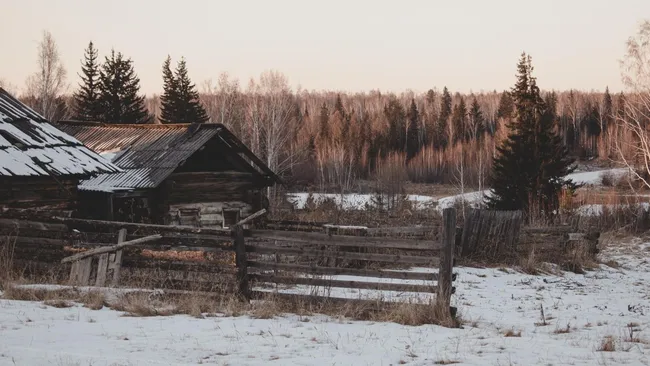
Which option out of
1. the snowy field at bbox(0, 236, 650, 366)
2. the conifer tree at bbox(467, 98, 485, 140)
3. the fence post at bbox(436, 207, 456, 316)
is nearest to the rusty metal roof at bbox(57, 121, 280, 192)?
the snowy field at bbox(0, 236, 650, 366)

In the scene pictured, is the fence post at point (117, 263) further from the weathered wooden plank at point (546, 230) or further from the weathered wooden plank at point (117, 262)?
the weathered wooden plank at point (546, 230)

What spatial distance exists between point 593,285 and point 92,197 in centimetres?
1536

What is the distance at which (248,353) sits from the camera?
634cm

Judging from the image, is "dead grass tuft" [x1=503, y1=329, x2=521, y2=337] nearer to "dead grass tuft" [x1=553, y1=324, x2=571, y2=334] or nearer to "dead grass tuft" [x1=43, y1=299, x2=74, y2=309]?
"dead grass tuft" [x1=553, y1=324, x2=571, y2=334]

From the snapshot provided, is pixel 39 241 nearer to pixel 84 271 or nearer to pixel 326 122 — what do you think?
pixel 84 271

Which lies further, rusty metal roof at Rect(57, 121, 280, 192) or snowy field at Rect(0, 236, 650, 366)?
rusty metal roof at Rect(57, 121, 280, 192)

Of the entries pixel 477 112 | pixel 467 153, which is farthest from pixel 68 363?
pixel 477 112

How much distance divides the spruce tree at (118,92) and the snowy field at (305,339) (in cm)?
3815

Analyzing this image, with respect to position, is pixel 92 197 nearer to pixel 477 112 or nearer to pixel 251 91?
pixel 251 91

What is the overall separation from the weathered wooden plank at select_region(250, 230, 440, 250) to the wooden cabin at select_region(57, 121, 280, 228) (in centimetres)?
1096

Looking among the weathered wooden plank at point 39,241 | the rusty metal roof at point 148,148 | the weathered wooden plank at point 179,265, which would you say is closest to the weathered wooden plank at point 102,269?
the weathered wooden plank at point 179,265

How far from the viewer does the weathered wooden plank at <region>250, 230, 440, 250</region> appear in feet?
29.8

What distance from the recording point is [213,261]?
10594mm

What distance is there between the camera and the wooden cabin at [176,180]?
20344 mm
